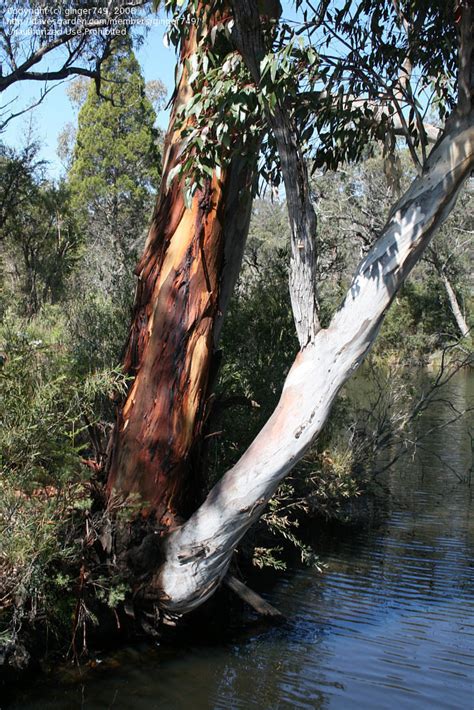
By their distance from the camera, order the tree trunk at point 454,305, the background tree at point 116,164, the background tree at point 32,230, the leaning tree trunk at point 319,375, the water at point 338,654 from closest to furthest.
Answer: the water at point 338,654
the leaning tree trunk at point 319,375
the background tree at point 32,230
the tree trunk at point 454,305
the background tree at point 116,164

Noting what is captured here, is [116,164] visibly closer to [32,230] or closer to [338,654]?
[32,230]

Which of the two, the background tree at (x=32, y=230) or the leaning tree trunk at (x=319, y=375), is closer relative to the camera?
the leaning tree trunk at (x=319, y=375)

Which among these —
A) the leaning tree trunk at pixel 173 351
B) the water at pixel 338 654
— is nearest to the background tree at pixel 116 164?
the water at pixel 338 654

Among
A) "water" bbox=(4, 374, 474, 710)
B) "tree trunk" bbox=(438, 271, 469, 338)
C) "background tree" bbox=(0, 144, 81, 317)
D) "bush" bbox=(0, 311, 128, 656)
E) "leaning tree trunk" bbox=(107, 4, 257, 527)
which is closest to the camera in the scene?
"bush" bbox=(0, 311, 128, 656)

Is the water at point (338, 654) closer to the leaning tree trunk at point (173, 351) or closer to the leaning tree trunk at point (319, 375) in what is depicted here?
the leaning tree trunk at point (319, 375)

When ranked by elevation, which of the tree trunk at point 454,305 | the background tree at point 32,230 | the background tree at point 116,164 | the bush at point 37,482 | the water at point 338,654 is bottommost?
the water at point 338,654

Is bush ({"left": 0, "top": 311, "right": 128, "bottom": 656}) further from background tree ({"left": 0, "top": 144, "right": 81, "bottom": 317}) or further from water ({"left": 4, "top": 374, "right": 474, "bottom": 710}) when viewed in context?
background tree ({"left": 0, "top": 144, "right": 81, "bottom": 317})

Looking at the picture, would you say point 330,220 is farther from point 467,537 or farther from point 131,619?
point 131,619

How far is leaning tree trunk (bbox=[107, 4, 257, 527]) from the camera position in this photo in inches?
179

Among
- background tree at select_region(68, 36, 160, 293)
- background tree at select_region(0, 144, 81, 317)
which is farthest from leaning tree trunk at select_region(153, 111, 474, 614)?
background tree at select_region(68, 36, 160, 293)

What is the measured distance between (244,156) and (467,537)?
4.14 meters

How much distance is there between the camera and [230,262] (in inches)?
199

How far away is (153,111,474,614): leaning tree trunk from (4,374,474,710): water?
457 mm

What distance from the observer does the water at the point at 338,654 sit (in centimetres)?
409
